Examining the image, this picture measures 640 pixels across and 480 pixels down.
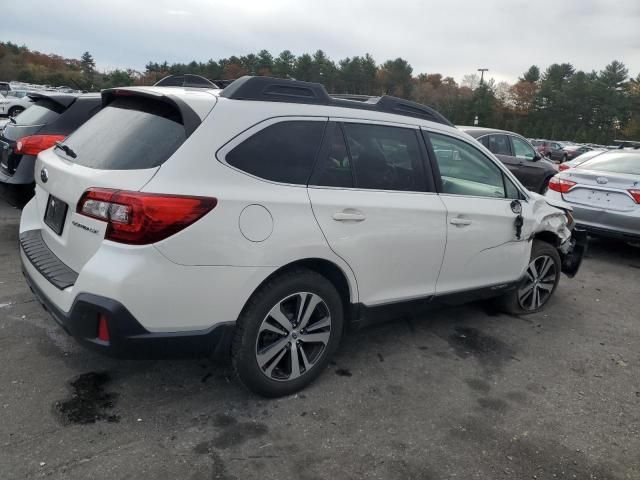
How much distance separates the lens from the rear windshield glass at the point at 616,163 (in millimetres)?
7198

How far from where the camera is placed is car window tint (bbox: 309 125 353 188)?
3.12 meters

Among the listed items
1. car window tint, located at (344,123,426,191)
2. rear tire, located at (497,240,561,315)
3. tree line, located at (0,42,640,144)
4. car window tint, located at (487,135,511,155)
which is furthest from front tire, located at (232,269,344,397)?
→ tree line, located at (0,42,640,144)

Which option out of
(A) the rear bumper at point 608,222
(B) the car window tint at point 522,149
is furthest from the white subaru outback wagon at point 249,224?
(B) the car window tint at point 522,149

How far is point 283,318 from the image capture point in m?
3.02

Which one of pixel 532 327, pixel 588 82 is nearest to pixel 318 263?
pixel 532 327

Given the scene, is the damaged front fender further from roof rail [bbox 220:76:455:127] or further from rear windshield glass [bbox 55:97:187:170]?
rear windshield glass [bbox 55:97:187:170]

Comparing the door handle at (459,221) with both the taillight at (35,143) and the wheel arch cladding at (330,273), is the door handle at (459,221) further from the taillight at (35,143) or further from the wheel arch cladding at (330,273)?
the taillight at (35,143)

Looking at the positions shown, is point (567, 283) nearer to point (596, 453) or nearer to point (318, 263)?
point (596, 453)

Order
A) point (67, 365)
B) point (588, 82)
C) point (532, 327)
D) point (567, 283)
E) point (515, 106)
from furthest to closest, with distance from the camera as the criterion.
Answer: point (515, 106) → point (588, 82) → point (567, 283) → point (532, 327) → point (67, 365)

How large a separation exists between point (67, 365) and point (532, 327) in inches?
144

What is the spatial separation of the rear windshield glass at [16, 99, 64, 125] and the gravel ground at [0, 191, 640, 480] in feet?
7.86

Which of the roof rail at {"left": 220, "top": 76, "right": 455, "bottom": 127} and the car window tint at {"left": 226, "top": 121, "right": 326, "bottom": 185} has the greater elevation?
the roof rail at {"left": 220, "top": 76, "right": 455, "bottom": 127}

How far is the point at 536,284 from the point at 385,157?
2.33 meters

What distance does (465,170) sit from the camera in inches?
163
